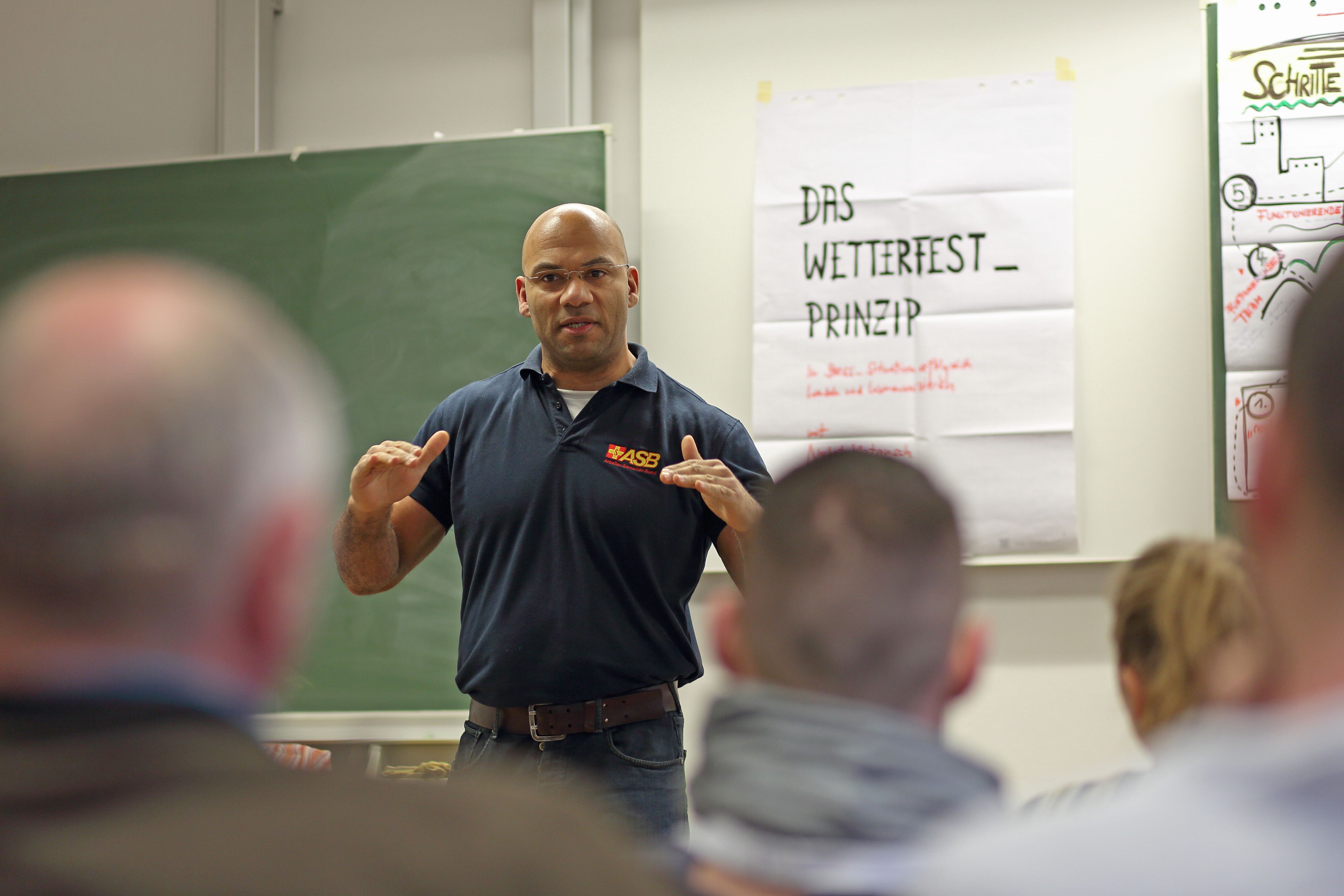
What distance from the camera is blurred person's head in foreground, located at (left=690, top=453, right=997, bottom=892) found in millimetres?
749

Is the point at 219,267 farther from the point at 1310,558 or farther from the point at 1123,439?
the point at 1310,558

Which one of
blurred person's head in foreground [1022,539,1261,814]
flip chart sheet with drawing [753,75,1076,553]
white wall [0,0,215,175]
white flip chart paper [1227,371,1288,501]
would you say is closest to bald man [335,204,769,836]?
flip chart sheet with drawing [753,75,1076,553]

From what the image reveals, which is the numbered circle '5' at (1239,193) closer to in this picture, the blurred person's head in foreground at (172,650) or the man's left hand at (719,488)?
the man's left hand at (719,488)

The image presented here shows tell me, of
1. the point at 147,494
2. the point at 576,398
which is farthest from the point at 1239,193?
the point at 147,494

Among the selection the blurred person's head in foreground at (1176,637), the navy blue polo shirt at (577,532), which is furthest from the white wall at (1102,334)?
the blurred person's head in foreground at (1176,637)

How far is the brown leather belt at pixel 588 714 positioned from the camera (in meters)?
2.17

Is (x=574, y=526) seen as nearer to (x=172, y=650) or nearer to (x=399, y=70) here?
(x=172, y=650)

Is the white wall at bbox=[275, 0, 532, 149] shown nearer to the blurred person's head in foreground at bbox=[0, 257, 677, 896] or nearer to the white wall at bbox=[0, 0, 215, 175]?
the white wall at bbox=[0, 0, 215, 175]

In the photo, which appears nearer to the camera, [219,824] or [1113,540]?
[219,824]

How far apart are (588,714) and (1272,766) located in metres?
1.68

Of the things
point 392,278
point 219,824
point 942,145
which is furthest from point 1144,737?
point 392,278

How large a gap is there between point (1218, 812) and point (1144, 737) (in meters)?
0.63

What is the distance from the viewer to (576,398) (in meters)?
2.46

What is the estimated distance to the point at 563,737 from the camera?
218 cm
